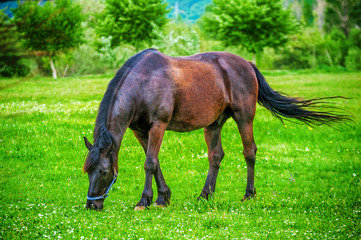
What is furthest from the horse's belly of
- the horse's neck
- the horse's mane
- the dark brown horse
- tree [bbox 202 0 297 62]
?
tree [bbox 202 0 297 62]

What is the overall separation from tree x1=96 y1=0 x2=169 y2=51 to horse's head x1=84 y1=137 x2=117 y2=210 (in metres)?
31.0

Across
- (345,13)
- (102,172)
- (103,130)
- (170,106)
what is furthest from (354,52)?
(102,172)

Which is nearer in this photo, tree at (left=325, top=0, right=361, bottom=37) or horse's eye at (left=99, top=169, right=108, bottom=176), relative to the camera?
horse's eye at (left=99, top=169, right=108, bottom=176)

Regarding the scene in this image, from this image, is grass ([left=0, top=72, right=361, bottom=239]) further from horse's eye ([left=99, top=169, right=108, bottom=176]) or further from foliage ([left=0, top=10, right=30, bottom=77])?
horse's eye ([left=99, top=169, right=108, bottom=176])

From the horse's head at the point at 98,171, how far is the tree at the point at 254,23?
33783mm

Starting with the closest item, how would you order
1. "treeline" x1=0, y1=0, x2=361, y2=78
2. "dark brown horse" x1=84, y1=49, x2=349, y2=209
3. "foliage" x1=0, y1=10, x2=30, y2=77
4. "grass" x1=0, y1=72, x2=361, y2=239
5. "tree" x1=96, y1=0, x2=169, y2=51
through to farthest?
"foliage" x1=0, y1=10, x2=30, y2=77 < "grass" x1=0, y1=72, x2=361, y2=239 < "dark brown horse" x1=84, y1=49, x2=349, y2=209 < "tree" x1=96, y1=0, x2=169, y2=51 < "treeline" x1=0, y1=0, x2=361, y2=78

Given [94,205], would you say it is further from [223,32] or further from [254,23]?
[223,32]

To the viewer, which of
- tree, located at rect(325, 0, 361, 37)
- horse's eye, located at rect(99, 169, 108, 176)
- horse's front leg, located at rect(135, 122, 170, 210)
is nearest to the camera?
horse's eye, located at rect(99, 169, 108, 176)

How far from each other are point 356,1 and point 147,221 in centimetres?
6830

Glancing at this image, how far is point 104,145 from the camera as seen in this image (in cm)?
578

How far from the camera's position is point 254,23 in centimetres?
3847

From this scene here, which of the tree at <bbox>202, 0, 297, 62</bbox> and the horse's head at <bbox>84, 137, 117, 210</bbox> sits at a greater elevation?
the tree at <bbox>202, 0, 297, 62</bbox>

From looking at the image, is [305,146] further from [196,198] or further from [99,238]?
[99,238]

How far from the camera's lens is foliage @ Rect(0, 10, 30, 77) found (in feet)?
7.45
